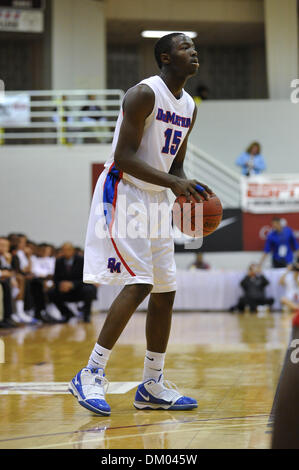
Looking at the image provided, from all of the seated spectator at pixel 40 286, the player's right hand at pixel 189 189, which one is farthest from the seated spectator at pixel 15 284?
the player's right hand at pixel 189 189

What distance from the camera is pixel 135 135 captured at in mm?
3750

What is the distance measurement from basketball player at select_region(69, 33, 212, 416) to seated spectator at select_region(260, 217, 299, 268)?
11117 mm

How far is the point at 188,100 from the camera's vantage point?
4.04 meters

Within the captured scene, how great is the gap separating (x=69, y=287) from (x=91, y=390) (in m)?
8.29

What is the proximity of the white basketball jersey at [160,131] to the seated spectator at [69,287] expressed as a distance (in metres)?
8.15

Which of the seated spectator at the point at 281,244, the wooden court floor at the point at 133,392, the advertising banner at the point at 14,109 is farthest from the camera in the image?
the advertising banner at the point at 14,109

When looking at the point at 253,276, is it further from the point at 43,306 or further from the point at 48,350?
the point at 48,350

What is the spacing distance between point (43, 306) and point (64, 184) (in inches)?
184

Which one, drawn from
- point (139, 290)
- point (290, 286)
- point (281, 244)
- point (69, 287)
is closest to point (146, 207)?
point (139, 290)

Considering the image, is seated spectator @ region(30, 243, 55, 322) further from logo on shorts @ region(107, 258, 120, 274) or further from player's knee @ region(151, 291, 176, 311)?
logo on shorts @ region(107, 258, 120, 274)

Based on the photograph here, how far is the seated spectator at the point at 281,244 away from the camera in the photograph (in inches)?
585

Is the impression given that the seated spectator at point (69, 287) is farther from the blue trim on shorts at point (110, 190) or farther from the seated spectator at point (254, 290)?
the blue trim on shorts at point (110, 190)

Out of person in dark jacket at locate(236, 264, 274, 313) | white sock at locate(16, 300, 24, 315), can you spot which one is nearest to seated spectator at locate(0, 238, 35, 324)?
white sock at locate(16, 300, 24, 315)

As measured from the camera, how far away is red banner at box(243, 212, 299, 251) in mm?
16031
